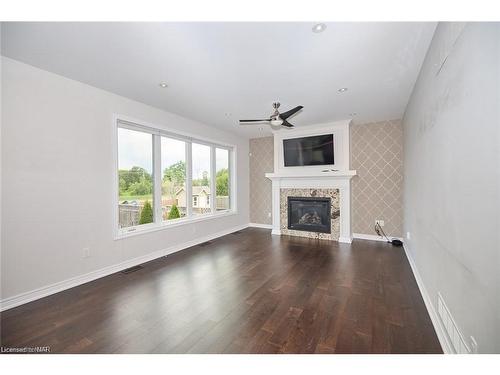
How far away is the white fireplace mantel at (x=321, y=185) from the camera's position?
461 cm

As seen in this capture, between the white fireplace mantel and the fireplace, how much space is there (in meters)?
0.28

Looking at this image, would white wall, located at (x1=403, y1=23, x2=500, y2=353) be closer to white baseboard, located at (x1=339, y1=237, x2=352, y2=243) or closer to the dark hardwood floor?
the dark hardwood floor

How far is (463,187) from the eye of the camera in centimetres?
131

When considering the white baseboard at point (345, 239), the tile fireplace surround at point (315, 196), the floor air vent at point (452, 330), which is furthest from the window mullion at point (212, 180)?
the floor air vent at point (452, 330)

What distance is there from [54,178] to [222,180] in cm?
341

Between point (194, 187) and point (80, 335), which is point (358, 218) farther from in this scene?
point (80, 335)

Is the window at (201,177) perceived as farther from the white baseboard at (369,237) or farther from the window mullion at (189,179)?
the white baseboard at (369,237)

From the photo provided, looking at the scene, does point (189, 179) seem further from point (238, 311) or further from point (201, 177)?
point (238, 311)

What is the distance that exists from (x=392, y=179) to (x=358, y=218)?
42.5 inches

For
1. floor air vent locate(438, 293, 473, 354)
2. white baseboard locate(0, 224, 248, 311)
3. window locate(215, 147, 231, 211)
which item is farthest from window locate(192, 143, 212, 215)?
floor air vent locate(438, 293, 473, 354)

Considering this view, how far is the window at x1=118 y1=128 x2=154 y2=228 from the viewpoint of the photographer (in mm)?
3330

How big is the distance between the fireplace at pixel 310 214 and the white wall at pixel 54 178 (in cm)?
348

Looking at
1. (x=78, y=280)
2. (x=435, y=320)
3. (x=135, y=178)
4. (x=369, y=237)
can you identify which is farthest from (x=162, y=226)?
(x=369, y=237)
